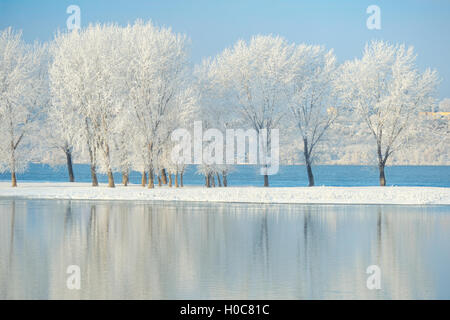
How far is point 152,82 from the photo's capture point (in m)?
48.6

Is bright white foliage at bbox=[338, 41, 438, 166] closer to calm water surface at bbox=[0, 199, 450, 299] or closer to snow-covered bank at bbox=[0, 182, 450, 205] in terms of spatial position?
snow-covered bank at bbox=[0, 182, 450, 205]

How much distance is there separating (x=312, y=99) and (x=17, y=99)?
2594cm

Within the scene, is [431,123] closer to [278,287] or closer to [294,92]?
[294,92]

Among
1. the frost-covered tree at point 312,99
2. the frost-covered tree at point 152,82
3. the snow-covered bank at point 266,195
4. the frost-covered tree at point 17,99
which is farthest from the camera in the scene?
the frost-covered tree at point 312,99

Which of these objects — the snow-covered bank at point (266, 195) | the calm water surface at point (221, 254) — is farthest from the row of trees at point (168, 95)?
the calm water surface at point (221, 254)

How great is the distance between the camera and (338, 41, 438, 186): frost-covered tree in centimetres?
5250

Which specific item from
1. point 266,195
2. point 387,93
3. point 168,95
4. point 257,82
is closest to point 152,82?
point 168,95

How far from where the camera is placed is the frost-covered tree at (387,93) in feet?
172

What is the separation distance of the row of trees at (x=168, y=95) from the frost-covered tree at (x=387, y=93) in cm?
10

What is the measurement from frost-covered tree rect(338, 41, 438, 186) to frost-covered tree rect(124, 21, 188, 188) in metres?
15.1

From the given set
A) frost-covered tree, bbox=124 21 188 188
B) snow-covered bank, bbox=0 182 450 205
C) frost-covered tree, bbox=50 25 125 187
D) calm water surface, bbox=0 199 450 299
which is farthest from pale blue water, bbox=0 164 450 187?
calm water surface, bbox=0 199 450 299

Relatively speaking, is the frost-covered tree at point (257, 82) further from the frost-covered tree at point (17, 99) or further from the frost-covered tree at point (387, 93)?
the frost-covered tree at point (17, 99)

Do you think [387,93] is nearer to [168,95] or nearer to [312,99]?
[312,99]
